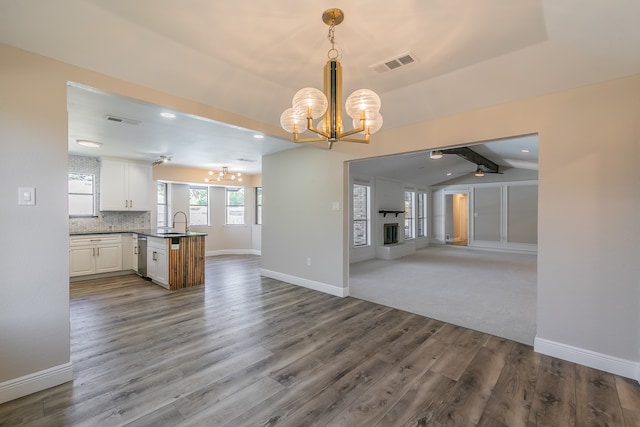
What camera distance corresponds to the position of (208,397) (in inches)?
78.4

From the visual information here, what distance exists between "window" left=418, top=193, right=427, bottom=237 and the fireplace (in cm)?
248

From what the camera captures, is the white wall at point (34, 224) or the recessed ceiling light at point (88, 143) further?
the recessed ceiling light at point (88, 143)

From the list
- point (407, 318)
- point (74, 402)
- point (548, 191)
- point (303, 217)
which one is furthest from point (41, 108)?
point (548, 191)

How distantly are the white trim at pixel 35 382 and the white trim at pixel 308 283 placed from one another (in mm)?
3108

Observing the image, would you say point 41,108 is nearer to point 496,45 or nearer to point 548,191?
point 496,45

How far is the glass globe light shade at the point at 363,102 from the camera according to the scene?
1828 millimetres

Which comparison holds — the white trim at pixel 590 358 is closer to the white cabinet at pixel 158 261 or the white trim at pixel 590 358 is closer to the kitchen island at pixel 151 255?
the kitchen island at pixel 151 255

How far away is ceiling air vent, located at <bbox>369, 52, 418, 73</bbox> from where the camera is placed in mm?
2398

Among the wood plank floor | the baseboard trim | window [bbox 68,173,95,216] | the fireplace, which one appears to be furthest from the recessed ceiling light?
the fireplace

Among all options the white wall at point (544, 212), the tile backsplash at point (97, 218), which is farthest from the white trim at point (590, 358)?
the tile backsplash at point (97, 218)

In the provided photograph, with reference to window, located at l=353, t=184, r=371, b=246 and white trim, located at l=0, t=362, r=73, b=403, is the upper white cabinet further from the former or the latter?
window, located at l=353, t=184, r=371, b=246

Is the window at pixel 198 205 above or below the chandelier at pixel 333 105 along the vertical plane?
below

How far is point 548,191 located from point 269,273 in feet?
14.9

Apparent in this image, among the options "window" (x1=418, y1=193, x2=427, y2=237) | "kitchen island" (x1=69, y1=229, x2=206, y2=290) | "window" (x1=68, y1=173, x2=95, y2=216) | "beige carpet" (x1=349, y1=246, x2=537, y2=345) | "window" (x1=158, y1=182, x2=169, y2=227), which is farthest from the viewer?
"window" (x1=418, y1=193, x2=427, y2=237)
